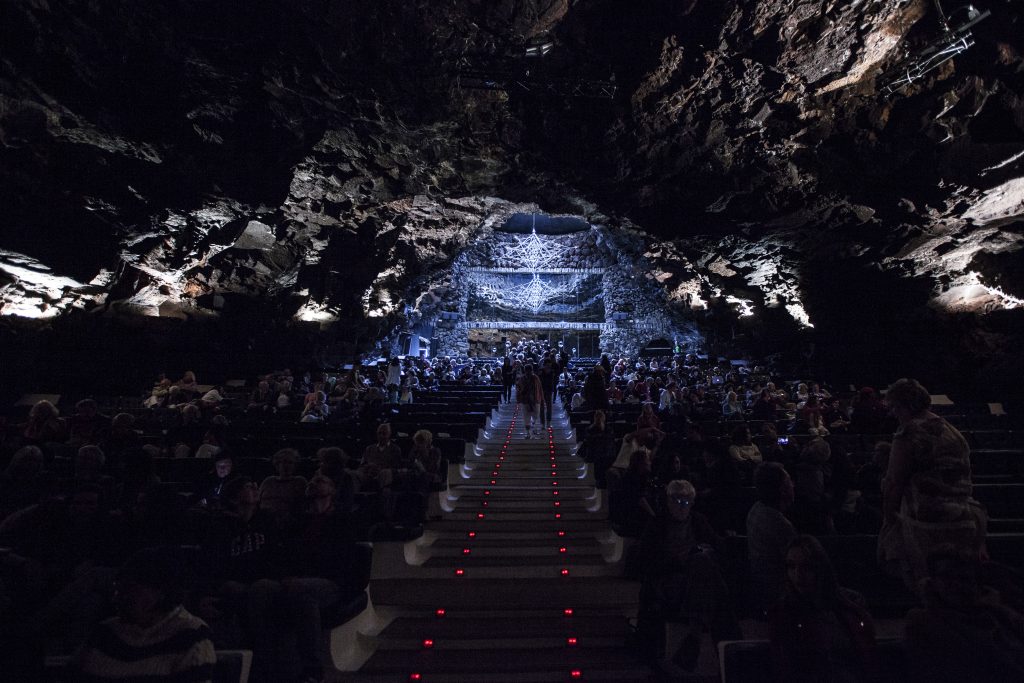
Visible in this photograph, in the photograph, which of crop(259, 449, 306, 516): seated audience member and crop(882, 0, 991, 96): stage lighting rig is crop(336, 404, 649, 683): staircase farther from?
crop(882, 0, 991, 96): stage lighting rig

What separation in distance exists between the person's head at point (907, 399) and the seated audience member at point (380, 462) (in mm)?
4752

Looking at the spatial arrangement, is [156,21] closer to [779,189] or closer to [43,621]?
[43,621]

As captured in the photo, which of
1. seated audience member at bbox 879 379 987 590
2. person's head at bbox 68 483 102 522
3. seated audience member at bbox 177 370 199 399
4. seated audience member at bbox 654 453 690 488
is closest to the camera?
seated audience member at bbox 879 379 987 590

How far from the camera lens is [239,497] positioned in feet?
11.0

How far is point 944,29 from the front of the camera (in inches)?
330

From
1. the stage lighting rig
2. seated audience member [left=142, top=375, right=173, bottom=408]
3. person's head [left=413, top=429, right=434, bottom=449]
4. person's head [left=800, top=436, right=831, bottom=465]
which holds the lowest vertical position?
person's head [left=800, top=436, right=831, bottom=465]

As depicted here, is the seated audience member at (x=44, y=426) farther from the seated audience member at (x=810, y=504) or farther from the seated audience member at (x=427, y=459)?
the seated audience member at (x=810, y=504)

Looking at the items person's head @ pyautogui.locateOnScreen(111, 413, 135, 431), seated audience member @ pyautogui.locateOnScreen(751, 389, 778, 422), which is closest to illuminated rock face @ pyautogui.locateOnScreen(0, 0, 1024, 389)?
seated audience member @ pyautogui.locateOnScreen(751, 389, 778, 422)

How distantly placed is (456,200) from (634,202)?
22.0 ft

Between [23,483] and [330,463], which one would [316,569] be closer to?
[330,463]

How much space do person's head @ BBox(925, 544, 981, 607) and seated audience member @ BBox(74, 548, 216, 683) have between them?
11.6 feet

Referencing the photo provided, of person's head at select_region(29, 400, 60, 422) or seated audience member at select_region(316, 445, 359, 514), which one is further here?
person's head at select_region(29, 400, 60, 422)

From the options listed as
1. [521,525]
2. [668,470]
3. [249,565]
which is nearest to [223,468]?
A: [249,565]

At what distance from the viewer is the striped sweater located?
77.5 inches
